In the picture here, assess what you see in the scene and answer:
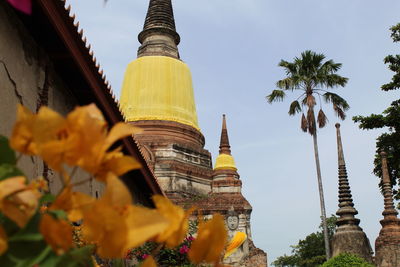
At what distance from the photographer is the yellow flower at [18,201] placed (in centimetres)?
72

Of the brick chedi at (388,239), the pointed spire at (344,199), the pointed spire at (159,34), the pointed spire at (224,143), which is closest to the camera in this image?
the brick chedi at (388,239)

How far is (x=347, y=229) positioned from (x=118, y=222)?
52.4 feet

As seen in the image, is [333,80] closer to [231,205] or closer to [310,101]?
[310,101]

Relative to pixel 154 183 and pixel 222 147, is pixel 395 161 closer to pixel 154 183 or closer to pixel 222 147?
pixel 222 147

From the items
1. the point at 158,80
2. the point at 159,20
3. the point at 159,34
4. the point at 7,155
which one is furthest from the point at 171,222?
the point at 159,20

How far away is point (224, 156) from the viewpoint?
22953mm

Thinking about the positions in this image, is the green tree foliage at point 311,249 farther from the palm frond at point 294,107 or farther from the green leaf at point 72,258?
the green leaf at point 72,258

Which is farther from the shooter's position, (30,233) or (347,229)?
(347,229)

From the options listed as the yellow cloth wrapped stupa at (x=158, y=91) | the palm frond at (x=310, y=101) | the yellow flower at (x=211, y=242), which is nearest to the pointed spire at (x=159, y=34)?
the yellow cloth wrapped stupa at (x=158, y=91)

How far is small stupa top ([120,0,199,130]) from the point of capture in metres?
24.2

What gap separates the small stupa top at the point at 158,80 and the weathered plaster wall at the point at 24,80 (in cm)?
1762

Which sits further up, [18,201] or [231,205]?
[231,205]

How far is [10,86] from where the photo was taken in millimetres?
4930

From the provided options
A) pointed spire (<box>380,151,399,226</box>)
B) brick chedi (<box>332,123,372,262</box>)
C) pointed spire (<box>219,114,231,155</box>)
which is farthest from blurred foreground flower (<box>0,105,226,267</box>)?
pointed spire (<box>219,114,231,155</box>)
